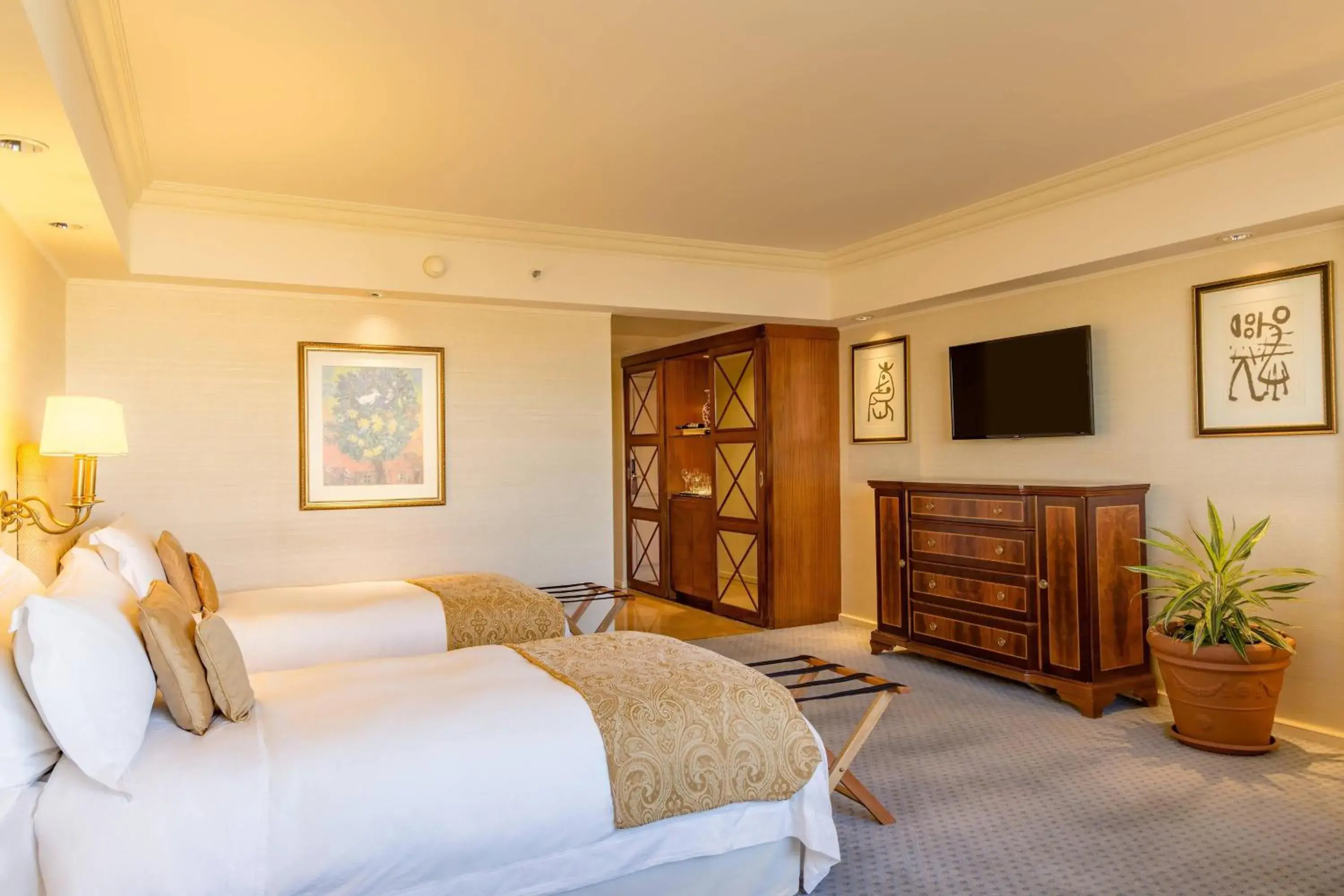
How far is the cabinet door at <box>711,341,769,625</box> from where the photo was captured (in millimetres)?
6250

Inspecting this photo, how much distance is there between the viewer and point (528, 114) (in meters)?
3.40

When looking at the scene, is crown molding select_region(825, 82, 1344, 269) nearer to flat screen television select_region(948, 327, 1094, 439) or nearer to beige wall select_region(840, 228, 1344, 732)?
beige wall select_region(840, 228, 1344, 732)

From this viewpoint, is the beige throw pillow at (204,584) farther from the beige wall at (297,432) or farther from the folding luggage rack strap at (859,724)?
the folding luggage rack strap at (859,724)

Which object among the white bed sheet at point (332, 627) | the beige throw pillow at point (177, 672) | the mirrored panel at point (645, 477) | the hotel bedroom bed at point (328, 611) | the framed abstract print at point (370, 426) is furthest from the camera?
the mirrored panel at point (645, 477)

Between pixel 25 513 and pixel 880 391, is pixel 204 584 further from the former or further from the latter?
pixel 880 391

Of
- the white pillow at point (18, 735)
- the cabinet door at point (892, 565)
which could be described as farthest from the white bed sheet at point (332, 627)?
the cabinet door at point (892, 565)

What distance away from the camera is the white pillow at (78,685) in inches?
71.1

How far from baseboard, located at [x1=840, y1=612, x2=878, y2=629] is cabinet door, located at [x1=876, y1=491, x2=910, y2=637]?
757 millimetres

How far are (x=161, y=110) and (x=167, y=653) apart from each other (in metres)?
2.26

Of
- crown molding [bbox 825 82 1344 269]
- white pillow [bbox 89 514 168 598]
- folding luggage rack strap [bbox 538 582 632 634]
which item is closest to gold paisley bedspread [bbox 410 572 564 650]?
folding luggage rack strap [bbox 538 582 632 634]

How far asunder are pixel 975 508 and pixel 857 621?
1889mm

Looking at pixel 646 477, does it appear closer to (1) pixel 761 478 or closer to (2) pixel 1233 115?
(1) pixel 761 478

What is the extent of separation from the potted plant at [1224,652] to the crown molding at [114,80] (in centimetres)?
431

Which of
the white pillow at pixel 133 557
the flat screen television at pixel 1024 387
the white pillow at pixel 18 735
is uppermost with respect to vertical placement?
the flat screen television at pixel 1024 387
